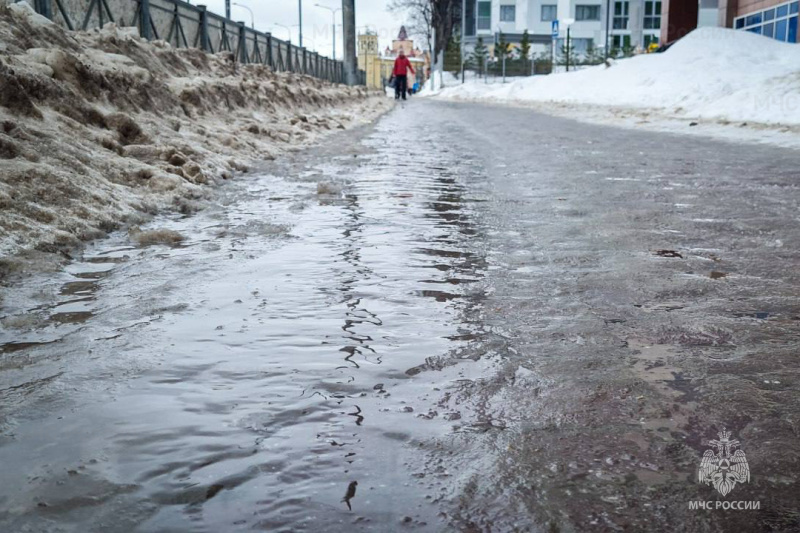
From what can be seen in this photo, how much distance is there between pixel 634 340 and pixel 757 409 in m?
0.53

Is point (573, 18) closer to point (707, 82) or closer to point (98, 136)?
point (707, 82)

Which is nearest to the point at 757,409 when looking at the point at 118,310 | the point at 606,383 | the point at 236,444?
the point at 606,383

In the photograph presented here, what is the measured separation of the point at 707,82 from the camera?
59.6ft

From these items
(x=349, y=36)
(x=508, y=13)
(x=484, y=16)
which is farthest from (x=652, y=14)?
(x=349, y=36)

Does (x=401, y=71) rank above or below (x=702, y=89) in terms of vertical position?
above

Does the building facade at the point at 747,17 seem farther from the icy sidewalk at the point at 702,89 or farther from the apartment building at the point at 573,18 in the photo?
the apartment building at the point at 573,18

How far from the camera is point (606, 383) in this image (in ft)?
6.50

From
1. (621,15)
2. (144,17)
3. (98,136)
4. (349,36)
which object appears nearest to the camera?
(98,136)

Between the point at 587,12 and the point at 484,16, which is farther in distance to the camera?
the point at 484,16

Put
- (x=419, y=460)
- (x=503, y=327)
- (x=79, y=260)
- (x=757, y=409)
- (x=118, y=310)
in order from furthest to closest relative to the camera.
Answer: (x=79, y=260)
(x=118, y=310)
(x=503, y=327)
(x=757, y=409)
(x=419, y=460)

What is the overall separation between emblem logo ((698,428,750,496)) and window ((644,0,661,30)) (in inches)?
2560

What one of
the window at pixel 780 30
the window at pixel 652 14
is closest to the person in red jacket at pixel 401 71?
the window at pixel 780 30

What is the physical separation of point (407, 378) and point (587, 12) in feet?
221

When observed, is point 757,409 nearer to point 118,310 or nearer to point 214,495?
point 214,495
